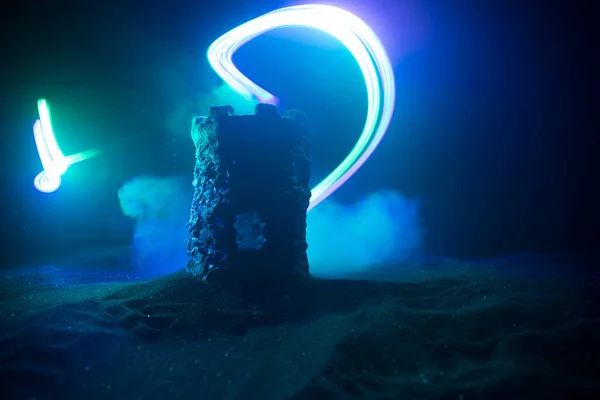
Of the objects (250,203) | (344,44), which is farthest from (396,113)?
(250,203)

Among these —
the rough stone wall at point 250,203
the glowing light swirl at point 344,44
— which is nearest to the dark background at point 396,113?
the glowing light swirl at point 344,44

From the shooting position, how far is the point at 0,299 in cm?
609

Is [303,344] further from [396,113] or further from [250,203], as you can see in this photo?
[396,113]

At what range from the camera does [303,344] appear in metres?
4.55

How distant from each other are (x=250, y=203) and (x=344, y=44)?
5178 mm

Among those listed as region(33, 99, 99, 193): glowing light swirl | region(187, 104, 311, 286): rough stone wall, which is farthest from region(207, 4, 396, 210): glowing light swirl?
region(33, 99, 99, 193): glowing light swirl

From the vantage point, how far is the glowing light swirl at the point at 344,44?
789 cm

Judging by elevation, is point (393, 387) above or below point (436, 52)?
below

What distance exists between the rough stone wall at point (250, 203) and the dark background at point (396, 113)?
20.2 feet

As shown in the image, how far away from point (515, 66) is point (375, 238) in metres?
7.90

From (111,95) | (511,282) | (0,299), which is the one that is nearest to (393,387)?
(511,282)

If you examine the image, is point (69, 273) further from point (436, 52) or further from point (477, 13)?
point (477, 13)

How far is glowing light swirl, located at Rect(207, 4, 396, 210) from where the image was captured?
7.89 meters

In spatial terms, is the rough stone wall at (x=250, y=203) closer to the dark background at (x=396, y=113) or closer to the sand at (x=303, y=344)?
the sand at (x=303, y=344)
